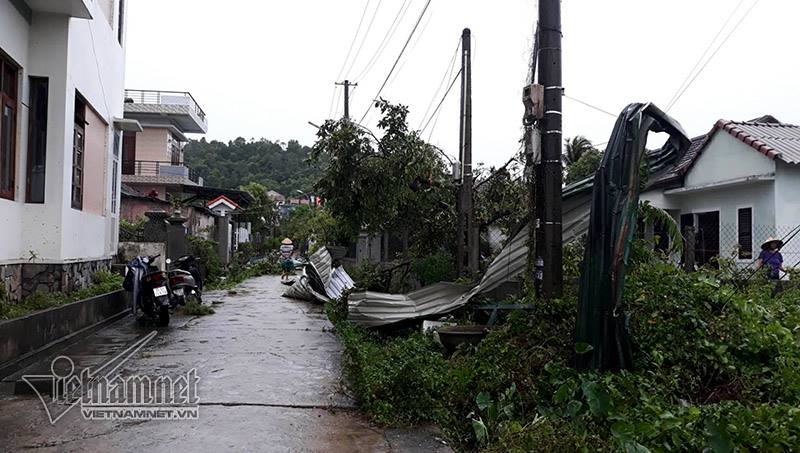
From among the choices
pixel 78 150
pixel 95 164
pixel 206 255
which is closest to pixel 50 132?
pixel 78 150

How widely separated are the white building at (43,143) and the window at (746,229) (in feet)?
39.0

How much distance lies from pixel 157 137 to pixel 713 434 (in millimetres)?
32227

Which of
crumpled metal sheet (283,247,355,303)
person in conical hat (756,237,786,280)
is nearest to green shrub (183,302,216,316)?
crumpled metal sheet (283,247,355,303)

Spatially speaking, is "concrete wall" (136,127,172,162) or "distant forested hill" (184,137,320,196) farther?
"distant forested hill" (184,137,320,196)

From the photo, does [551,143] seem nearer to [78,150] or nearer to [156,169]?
[78,150]

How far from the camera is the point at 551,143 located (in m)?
5.75

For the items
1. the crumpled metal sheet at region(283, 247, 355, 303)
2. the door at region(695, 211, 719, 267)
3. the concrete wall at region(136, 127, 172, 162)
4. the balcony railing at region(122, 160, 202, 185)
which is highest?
the concrete wall at region(136, 127, 172, 162)

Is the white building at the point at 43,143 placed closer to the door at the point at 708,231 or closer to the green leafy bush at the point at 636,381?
the green leafy bush at the point at 636,381

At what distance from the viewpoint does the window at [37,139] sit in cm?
853

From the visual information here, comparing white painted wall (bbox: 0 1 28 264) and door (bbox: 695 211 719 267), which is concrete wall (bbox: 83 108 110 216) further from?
door (bbox: 695 211 719 267)

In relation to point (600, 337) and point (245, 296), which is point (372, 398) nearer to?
point (600, 337)

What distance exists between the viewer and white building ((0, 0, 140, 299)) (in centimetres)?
796

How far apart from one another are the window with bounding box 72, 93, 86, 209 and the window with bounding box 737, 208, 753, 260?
12.0m

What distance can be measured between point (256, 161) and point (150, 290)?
48.0 m
